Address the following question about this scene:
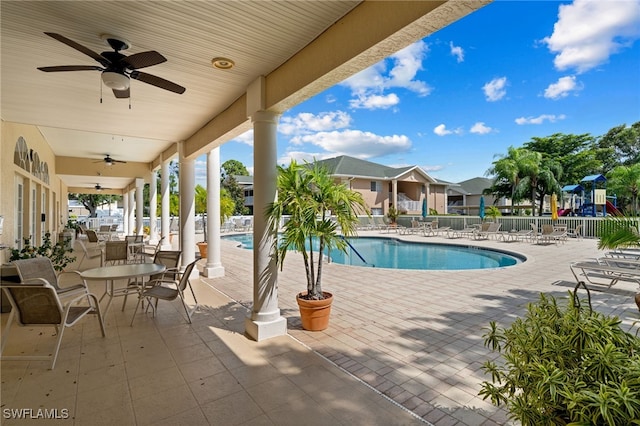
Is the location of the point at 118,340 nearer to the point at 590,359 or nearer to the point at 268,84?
the point at 268,84

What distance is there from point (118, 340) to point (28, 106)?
4.08 m

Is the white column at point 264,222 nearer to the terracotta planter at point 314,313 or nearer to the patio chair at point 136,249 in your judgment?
the terracotta planter at point 314,313

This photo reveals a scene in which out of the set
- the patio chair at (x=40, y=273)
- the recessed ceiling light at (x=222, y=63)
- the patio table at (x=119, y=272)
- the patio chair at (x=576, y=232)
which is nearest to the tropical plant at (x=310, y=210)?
the recessed ceiling light at (x=222, y=63)

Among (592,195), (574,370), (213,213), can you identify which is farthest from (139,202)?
(592,195)

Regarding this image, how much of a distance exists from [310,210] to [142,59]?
7.44 feet

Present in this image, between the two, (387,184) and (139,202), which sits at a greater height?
(387,184)

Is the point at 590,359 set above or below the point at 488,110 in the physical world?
below

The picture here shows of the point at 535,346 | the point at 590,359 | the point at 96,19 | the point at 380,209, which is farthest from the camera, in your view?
the point at 380,209

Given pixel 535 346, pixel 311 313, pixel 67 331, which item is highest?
pixel 535 346

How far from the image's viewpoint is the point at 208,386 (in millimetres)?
2869

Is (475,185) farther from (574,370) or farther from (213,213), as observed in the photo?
(574,370)

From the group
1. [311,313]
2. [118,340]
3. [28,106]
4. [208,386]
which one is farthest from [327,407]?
[28,106]

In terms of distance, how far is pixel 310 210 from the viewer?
388 centimetres

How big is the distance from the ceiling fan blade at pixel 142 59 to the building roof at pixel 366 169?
76.7 ft
